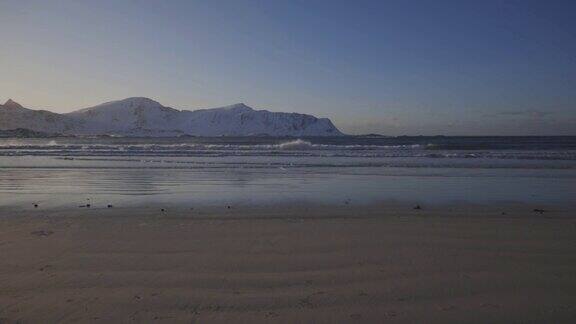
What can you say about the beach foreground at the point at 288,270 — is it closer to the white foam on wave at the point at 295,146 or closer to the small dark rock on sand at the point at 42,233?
the small dark rock on sand at the point at 42,233

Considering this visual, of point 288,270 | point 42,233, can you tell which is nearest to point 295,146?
point 42,233

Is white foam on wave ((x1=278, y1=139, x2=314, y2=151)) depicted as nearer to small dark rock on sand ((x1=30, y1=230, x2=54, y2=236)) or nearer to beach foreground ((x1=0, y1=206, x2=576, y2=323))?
beach foreground ((x1=0, y1=206, x2=576, y2=323))

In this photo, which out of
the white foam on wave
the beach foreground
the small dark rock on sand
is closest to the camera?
the beach foreground

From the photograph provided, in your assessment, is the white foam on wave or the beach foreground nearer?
the beach foreground

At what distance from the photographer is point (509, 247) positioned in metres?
5.65

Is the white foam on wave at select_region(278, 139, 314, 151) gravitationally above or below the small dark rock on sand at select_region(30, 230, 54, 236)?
above

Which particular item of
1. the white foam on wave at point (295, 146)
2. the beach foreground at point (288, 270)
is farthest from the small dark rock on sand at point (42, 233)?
the white foam on wave at point (295, 146)

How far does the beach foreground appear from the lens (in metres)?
3.67

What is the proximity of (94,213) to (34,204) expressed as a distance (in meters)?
2.13

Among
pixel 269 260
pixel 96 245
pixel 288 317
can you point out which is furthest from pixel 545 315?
pixel 96 245

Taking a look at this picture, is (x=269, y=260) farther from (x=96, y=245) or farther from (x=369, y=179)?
(x=369, y=179)

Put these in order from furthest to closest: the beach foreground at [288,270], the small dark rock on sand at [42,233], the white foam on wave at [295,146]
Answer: the white foam on wave at [295,146], the small dark rock on sand at [42,233], the beach foreground at [288,270]

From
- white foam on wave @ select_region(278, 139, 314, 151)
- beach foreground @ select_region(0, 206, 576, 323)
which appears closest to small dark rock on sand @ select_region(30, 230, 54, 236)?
beach foreground @ select_region(0, 206, 576, 323)

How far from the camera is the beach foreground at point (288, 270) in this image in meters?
3.67
